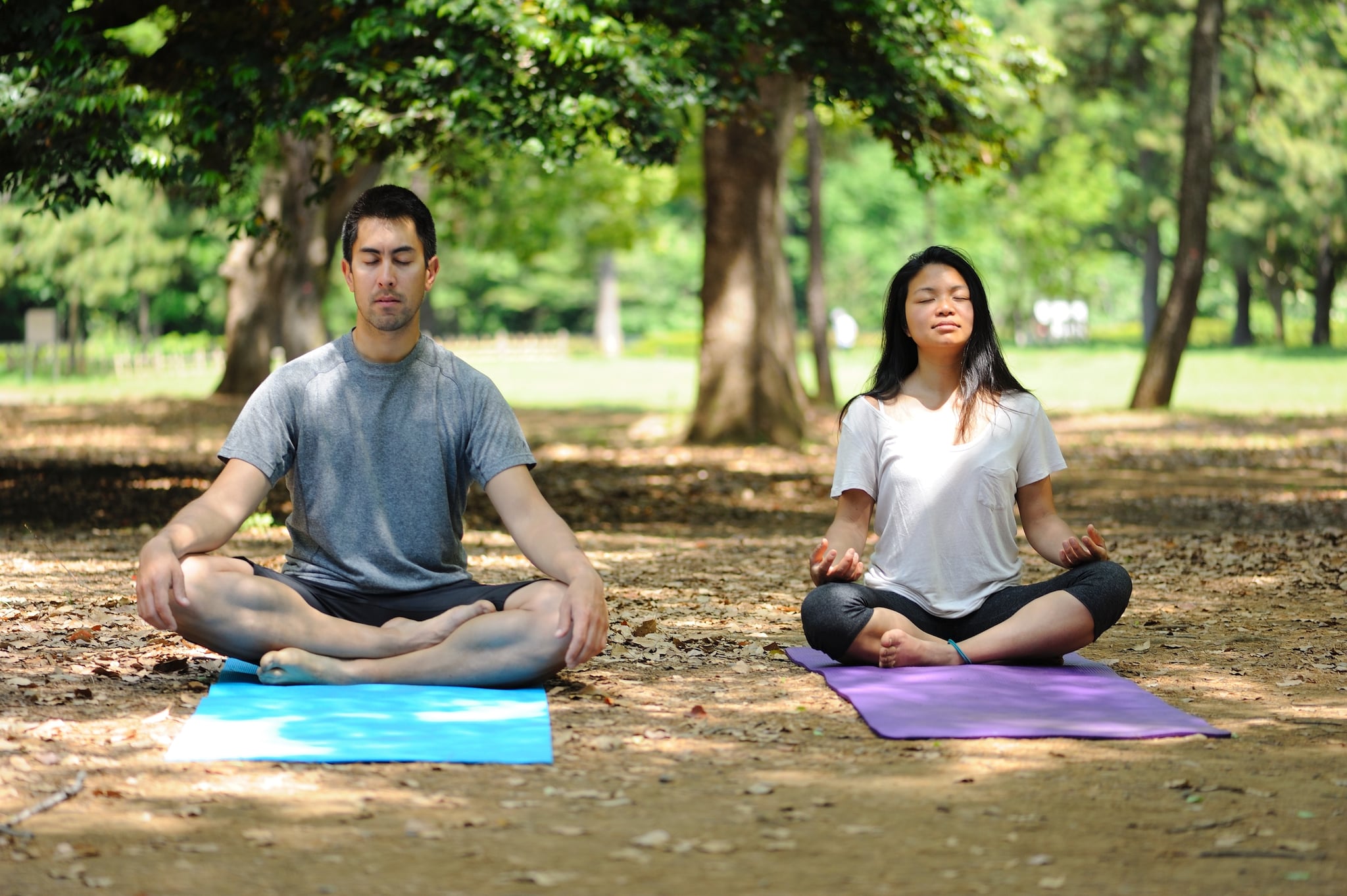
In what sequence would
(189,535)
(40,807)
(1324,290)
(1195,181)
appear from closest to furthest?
(40,807)
(189,535)
(1195,181)
(1324,290)

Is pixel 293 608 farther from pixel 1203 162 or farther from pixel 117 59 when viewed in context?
pixel 1203 162

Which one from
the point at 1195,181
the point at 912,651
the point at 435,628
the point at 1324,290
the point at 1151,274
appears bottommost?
the point at 912,651

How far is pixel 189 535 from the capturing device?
455 cm

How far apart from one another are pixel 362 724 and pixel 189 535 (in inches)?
30.7

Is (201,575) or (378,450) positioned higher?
(378,450)

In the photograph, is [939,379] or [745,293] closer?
[939,379]

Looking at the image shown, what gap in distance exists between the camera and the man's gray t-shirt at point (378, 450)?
4879mm

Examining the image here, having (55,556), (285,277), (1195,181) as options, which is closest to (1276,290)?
(1195,181)

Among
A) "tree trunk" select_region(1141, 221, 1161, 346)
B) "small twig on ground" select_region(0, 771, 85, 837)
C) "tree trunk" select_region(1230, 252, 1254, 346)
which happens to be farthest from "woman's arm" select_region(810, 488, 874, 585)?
"tree trunk" select_region(1141, 221, 1161, 346)

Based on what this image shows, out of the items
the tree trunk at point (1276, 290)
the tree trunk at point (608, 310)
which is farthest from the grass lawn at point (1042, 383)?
the tree trunk at point (608, 310)

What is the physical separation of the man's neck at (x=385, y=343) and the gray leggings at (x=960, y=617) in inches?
63.0

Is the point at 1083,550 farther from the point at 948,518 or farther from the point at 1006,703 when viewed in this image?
the point at 1006,703

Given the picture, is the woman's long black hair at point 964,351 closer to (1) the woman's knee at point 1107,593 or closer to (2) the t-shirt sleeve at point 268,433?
(1) the woman's knee at point 1107,593

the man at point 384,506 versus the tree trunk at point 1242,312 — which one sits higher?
the tree trunk at point 1242,312
